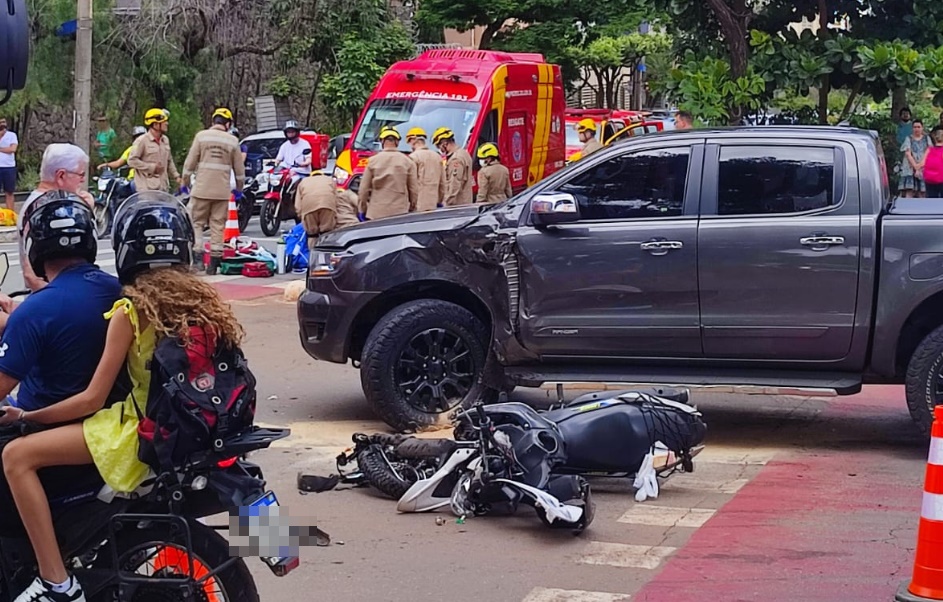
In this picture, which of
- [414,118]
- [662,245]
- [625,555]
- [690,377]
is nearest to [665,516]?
[625,555]

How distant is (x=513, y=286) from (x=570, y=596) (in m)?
3.12

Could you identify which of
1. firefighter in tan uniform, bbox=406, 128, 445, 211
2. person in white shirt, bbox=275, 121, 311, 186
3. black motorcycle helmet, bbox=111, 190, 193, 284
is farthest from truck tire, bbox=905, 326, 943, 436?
person in white shirt, bbox=275, 121, 311, 186

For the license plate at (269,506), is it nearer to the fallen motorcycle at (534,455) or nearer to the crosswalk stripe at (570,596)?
the crosswalk stripe at (570,596)

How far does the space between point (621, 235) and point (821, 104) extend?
7.08 metres

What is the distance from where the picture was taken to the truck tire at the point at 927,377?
25.7ft

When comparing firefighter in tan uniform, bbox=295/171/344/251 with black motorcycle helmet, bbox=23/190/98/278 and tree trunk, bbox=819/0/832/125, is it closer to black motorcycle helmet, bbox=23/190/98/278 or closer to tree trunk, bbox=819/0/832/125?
tree trunk, bbox=819/0/832/125

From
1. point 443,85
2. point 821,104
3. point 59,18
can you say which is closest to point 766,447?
point 821,104

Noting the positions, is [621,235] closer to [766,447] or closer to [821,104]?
[766,447]

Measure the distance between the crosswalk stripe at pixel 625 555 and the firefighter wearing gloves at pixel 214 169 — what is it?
32.5 feet

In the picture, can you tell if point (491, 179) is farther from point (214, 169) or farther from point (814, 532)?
point (814, 532)

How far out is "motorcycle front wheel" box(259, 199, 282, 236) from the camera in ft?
66.0

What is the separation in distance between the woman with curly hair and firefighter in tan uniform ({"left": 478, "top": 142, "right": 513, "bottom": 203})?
453 inches

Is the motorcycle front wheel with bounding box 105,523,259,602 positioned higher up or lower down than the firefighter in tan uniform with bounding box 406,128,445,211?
lower down

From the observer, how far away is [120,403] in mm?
4477
